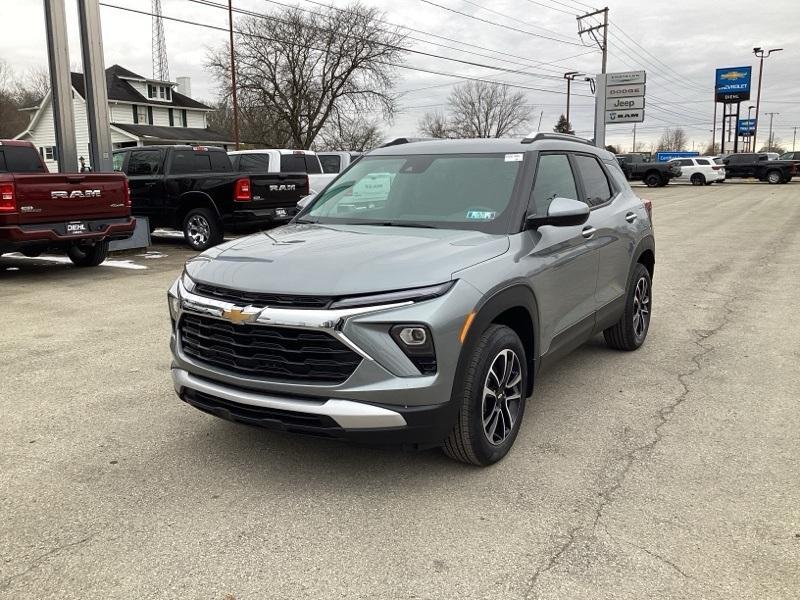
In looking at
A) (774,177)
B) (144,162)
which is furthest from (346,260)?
(774,177)

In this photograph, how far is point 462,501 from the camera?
129 inches

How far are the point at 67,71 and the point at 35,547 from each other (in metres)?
11.6

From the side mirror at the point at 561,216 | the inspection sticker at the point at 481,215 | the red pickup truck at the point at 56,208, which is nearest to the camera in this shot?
the side mirror at the point at 561,216

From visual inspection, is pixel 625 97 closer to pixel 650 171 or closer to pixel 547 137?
pixel 650 171

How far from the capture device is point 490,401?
11.7ft

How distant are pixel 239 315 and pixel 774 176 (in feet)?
156

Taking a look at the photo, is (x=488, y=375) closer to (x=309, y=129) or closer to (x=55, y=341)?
(x=55, y=341)

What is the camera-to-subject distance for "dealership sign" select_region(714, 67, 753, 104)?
72875 millimetres

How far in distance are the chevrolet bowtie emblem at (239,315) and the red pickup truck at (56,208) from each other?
7019mm

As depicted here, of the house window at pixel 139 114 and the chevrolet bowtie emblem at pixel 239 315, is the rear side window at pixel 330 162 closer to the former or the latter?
the chevrolet bowtie emblem at pixel 239 315

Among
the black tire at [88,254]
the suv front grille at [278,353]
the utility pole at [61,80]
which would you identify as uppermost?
the utility pole at [61,80]

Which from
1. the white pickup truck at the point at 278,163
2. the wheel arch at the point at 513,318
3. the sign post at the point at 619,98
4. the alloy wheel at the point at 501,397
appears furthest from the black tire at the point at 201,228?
the sign post at the point at 619,98

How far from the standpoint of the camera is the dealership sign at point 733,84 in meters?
72.9

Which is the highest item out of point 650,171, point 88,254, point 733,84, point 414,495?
point 733,84
